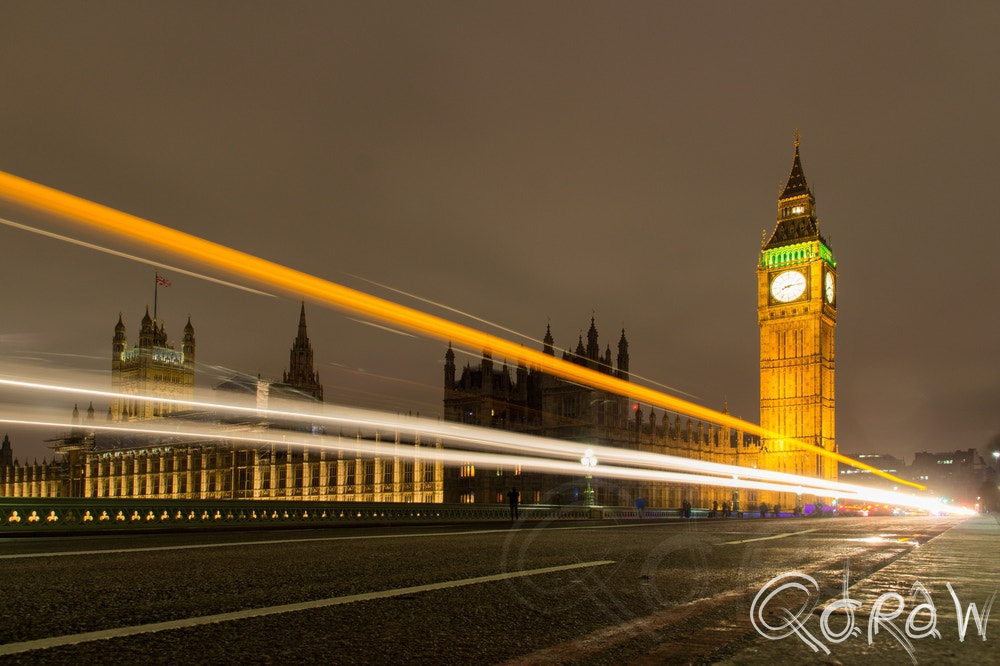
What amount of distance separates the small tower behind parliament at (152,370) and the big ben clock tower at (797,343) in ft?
275

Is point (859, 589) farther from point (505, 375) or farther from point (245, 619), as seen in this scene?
point (505, 375)

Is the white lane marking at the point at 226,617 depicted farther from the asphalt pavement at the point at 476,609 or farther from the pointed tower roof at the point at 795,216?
the pointed tower roof at the point at 795,216

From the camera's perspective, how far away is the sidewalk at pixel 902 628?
147 inches

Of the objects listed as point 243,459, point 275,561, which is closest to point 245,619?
point 275,561

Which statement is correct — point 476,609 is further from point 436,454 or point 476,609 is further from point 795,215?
point 795,215

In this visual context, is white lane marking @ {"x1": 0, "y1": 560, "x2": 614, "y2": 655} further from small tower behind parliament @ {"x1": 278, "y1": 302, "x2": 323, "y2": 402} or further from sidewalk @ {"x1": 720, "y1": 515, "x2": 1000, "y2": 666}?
small tower behind parliament @ {"x1": 278, "y1": 302, "x2": 323, "y2": 402}

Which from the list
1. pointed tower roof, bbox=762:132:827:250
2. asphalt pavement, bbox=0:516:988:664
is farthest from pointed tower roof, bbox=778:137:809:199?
asphalt pavement, bbox=0:516:988:664

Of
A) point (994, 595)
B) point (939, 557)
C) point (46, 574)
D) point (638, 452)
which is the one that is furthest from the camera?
point (638, 452)

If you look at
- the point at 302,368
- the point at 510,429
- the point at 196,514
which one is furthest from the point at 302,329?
the point at 196,514

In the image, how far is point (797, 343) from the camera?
10238cm

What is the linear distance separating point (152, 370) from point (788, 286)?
92.9m

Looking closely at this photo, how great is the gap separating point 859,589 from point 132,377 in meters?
135

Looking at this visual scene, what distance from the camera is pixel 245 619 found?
184 inches

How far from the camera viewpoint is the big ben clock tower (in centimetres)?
9812
